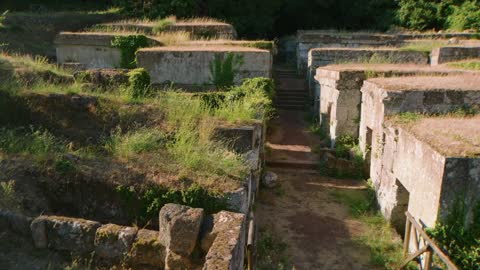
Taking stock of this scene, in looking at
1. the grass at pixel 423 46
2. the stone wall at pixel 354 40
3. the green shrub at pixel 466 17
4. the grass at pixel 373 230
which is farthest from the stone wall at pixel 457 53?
the green shrub at pixel 466 17

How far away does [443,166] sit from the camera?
594 cm

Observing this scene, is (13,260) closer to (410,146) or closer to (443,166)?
(443,166)

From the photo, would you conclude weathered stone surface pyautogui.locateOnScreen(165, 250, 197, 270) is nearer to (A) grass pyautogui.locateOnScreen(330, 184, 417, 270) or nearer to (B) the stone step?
(A) grass pyautogui.locateOnScreen(330, 184, 417, 270)

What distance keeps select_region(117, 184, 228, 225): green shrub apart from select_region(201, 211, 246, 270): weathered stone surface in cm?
64

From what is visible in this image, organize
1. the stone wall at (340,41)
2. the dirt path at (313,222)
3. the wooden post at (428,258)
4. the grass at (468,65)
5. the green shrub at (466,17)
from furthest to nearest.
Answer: the green shrub at (466,17) < the stone wall at (340,41) < the grass at (468,65) < the dirt path at (313,222) < the wooden post at (428,258)

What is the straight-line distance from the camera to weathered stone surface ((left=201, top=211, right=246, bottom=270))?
428 cm

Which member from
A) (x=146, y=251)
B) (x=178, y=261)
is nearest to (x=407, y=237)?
(x=178, y=261)

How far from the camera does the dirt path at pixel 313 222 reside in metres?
7.30

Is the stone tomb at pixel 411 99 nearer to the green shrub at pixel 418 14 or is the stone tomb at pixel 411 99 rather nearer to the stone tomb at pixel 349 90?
the stone tomb at pixel 349 90

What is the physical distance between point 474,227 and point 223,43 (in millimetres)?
11688

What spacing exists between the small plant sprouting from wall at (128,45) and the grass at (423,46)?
9.92 metres

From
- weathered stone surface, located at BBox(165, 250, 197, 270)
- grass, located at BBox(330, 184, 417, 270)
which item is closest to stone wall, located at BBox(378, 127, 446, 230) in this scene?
grass, located at BBox(330, 184, 417, 270)

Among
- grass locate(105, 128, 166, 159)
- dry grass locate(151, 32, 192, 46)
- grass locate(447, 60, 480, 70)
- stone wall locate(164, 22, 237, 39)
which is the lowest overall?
grass locate(105, 128, 166, 159)

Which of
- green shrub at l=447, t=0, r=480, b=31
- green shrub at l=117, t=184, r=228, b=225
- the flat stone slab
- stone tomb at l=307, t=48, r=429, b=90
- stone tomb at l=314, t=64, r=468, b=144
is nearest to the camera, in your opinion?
green shrub at l=117, t=184, r=228, b=225
